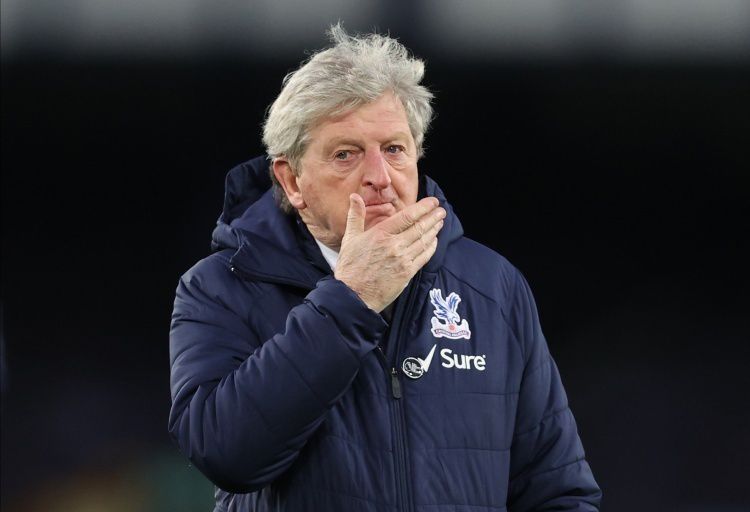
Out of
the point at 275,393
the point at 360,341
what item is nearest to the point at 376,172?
the point at 360,341

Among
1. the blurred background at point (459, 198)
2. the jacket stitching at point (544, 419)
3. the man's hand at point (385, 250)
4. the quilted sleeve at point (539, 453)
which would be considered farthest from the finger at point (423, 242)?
the blurred background at point (459, 198)

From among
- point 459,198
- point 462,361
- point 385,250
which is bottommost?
point 462,361

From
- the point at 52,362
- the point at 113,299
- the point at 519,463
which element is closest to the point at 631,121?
the point at 113,299

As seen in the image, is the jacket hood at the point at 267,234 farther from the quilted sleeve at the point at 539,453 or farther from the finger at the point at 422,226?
the quilted sleeve at the point at 539,453

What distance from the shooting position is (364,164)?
1770mm

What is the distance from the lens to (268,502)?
170cm

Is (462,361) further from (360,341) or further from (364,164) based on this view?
(364,164)

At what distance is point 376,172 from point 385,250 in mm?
141

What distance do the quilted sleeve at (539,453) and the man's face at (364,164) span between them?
0.95ft

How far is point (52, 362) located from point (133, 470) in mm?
444

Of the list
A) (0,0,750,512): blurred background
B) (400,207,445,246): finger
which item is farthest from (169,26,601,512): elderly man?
(0,0,750,512): blurred background

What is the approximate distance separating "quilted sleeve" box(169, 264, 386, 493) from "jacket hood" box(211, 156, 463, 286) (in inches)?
5.7

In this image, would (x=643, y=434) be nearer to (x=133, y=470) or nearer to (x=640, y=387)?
(x=640, y=387)

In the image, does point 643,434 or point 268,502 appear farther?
point 643,434
